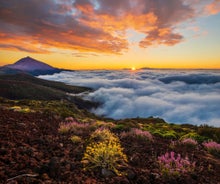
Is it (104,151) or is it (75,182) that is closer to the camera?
(75,182)

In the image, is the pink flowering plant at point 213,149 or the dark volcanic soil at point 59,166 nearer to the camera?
the dark volcanic soil at point 59,166

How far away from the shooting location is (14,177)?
134 inches

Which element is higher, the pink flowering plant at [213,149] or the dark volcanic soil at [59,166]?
the dark volcanic soil at [59,166]

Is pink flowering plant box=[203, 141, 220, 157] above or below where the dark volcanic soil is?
below

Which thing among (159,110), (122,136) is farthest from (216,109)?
(122,136)

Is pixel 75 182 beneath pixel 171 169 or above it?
above

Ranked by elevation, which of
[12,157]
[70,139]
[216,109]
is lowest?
[216,109]

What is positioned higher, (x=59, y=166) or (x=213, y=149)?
(x=59, y=166)

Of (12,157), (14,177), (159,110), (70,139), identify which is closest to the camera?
(14,177)

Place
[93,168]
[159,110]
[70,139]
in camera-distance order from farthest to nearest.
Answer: [159,110] → [70,139] → [93,168]

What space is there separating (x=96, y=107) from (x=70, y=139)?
154719 mm

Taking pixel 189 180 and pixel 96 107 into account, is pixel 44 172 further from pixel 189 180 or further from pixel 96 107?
pixel 96 107

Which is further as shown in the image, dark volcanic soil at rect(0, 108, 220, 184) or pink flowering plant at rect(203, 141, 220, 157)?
pink flowering plant at rect(203, 141, 220, 157)

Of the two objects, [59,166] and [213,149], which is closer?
[59,166]
